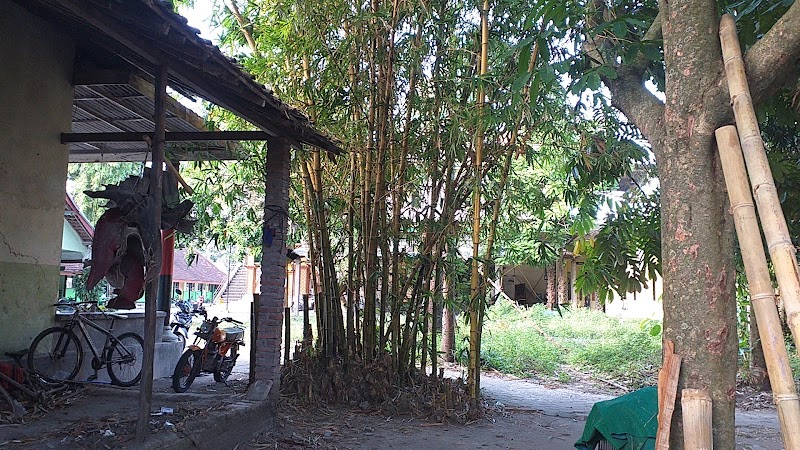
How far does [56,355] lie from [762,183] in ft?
19.1

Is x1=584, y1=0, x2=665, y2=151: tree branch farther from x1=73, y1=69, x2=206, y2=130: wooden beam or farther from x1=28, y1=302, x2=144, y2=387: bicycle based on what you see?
x1=28, y1=302, x2=144, y2=387: bicycle

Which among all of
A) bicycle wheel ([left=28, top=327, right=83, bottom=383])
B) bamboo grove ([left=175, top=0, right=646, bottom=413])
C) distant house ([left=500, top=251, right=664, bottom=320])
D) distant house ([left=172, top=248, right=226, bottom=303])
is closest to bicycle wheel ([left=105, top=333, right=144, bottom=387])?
bicycle wheel ([left=28, top=327, right=83, bottom=383])

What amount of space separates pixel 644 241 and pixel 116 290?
429cm

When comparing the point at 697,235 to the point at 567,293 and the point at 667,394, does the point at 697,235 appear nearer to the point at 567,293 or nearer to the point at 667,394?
the point at 667,394

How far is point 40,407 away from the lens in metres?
4.84

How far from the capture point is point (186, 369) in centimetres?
684

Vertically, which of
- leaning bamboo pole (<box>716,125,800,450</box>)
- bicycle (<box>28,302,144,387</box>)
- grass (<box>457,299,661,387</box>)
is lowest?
grass (<box>457,299,661,387</box>)

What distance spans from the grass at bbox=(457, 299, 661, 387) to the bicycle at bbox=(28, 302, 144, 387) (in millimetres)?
4215

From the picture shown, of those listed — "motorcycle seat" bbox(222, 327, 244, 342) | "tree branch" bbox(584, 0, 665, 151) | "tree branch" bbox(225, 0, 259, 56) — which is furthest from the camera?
"motorcycle seat" bbox(222, 327, 244, 342)

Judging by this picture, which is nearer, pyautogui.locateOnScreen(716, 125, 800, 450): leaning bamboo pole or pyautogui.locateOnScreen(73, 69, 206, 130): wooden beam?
pyautogui.locateOnScreen(716, 125, 800, 450): leaning bamboo pole

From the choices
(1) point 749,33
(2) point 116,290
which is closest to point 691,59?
(1) point 749,33

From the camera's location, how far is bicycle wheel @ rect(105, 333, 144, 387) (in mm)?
6434

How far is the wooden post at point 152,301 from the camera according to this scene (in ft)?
13.4

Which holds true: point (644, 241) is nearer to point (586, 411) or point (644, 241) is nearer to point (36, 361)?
point (586, 411)
